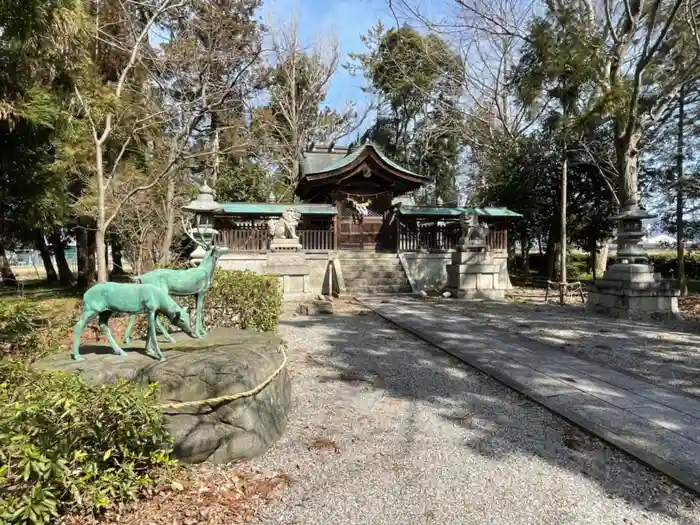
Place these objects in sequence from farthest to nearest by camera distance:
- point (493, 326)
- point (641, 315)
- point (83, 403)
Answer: point (641, 315) → point (493, 326) → point (83, 403)

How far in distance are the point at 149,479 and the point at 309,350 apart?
3821 mm

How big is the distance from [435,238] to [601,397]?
42.4ft

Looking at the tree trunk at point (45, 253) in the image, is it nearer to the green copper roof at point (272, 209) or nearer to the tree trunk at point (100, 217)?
the green copper roof at point (272, 209)

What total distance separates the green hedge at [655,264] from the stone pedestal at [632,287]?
7.02 m

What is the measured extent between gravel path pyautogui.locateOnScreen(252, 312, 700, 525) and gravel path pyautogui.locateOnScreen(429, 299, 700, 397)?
7.09ft

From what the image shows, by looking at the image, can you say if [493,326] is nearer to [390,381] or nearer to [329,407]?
[390,381]

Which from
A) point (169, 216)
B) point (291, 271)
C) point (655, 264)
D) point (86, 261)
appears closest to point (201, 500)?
point (291, 271)

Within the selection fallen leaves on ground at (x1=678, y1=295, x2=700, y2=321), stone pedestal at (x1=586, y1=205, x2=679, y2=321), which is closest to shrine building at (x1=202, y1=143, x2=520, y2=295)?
fallen leaves on ground at (x1=678, y1=295, x2=700, y2=321)

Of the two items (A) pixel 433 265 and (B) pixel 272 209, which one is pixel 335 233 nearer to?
(B) pixel 272 209

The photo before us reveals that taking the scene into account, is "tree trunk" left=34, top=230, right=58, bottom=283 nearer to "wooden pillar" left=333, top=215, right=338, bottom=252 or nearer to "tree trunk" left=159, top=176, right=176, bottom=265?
"tree trunk" left=159, top=176, right=176, bottom=265

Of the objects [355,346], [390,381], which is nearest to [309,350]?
[355,346]

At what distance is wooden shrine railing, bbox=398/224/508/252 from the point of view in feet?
55.1

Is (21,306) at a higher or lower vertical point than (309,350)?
higher

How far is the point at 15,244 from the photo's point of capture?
19.2 meters
